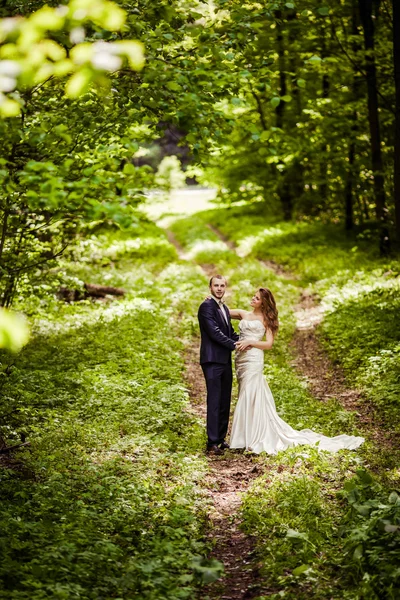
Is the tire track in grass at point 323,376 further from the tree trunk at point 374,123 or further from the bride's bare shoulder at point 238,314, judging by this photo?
the tree trunk at point 374,123

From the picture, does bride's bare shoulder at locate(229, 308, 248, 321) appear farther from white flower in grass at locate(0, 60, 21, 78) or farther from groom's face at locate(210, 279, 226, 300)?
white flower in grass at locate(0, 60, 21, 78)

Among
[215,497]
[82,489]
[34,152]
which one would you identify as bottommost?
[215,497]

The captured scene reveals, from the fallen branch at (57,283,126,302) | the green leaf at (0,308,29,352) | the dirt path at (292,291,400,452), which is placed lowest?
the dirt path at (292,291,400,452)

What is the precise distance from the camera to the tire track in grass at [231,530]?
5.33 metres

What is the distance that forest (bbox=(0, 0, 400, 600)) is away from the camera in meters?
4.69

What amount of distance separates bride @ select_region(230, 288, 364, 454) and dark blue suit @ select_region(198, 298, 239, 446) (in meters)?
0.25

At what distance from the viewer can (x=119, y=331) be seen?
14164 millimetres

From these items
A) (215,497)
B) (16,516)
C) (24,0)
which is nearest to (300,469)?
(215,497)

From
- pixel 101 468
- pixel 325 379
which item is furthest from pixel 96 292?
pixel 101 468

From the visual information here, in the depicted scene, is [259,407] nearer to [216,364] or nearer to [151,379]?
[216,364]

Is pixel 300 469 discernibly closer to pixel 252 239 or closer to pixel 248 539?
pixel 248 539

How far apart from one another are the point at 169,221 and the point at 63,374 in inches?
1437

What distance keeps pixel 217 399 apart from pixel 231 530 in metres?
2.82

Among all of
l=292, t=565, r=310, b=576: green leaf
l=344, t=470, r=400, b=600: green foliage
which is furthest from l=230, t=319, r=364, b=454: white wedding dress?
l=292, t=565, r=310, b=576: green leaf
